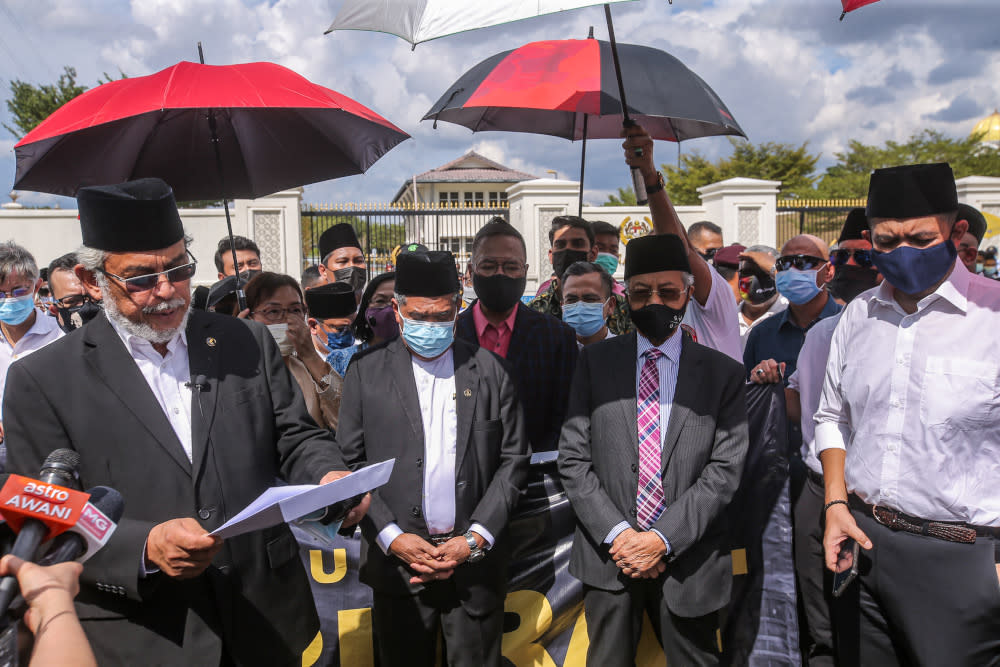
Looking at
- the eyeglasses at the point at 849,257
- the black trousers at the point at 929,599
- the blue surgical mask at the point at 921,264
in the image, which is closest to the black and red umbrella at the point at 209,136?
the blue surgical mask at the point at 921,264

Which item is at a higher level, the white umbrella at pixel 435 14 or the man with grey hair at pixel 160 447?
the white umbrella at pixel 435 14

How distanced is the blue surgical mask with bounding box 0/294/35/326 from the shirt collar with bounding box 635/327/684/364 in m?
4.24

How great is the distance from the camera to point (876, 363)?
2688 mm

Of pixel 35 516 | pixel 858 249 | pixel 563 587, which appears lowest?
pixel 563 587

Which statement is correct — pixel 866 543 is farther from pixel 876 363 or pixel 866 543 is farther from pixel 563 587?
pixel 563 587

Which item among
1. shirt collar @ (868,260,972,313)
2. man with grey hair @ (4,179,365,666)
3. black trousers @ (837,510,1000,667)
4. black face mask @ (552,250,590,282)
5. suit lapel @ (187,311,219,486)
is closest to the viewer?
man with grey hair @ (4,179,365,666)

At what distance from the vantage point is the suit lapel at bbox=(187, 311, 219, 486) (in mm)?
2283

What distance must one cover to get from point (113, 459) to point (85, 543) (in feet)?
Answer: 2.84

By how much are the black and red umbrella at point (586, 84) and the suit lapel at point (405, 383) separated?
4.45ft

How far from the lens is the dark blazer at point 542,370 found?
369cm

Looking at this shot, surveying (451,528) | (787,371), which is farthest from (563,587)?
(787,371)

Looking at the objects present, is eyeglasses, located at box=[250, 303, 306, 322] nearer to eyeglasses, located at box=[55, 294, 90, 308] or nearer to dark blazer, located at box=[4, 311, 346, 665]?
dark blazer, located at box=[4, 311, 346, 665]

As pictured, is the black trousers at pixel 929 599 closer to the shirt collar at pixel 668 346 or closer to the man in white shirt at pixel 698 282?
the shirt collar at pixel 668 346

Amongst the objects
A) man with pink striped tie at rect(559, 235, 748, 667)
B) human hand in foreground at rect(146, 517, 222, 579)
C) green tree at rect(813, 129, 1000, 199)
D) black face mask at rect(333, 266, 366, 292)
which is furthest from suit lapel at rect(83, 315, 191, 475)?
green tree at rect(813, 129, 1000, 199)
